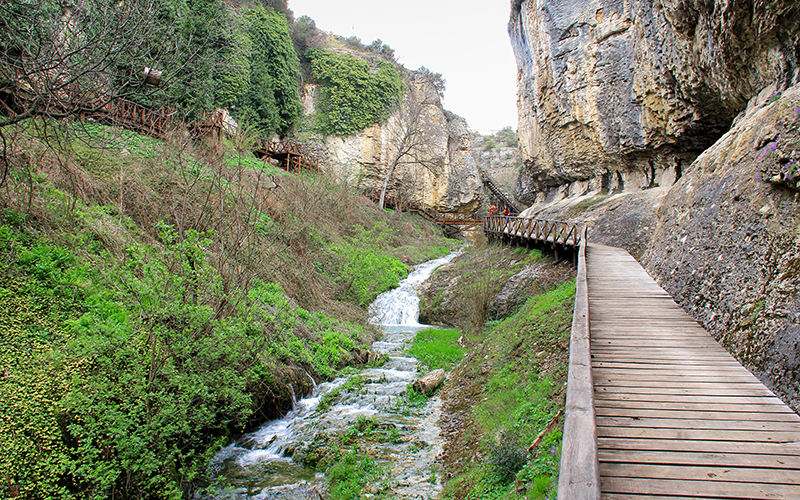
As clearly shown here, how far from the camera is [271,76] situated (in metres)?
25.2

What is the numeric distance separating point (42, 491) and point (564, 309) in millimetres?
7860

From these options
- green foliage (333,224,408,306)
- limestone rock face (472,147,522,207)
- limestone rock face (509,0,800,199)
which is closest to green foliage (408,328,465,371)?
green foliage (333,224,408,306)

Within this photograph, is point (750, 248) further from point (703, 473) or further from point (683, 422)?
point (703, 473)

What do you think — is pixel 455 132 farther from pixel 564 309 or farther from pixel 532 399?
pixel 532 399

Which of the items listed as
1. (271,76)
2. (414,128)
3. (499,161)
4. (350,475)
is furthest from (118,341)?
(499,161)

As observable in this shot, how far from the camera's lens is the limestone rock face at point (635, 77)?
8156 millimetres

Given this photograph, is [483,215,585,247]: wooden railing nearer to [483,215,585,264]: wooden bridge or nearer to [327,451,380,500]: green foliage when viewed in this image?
[483,215,585,264]: wooden bridge

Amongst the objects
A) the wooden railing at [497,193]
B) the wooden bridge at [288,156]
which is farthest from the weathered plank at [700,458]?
the wooden railing at [497,193]

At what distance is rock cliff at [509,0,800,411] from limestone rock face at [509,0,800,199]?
51 millimetres

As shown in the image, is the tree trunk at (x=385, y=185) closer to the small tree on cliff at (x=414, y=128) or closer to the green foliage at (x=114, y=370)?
the small tree on cliff at (x=414, y=128)

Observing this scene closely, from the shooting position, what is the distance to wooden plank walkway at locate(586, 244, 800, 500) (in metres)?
2.72

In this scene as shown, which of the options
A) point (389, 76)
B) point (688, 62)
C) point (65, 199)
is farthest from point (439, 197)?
point (65, 199)

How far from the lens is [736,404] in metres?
3.78

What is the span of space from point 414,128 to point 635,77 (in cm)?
1725
